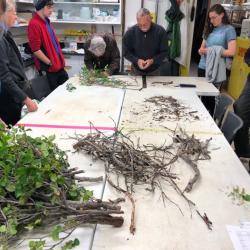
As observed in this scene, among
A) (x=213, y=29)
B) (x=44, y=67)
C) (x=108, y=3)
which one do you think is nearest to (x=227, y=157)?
(x=213, y=29)

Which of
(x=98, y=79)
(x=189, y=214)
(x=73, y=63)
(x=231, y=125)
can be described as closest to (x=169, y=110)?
(x=231, y=125)

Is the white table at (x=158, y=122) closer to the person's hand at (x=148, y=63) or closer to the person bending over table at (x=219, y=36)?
the person's hand at (x=148, y=63)

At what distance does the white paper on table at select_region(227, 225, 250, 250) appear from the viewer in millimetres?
993

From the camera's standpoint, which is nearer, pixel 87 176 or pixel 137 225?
pixel 137 225

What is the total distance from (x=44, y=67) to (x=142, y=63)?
1223 mm

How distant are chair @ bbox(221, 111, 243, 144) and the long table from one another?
129 mm

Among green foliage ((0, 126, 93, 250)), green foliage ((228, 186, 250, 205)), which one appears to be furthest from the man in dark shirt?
green foliage ((0, 126, 93, 250))

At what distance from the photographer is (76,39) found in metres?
5.23

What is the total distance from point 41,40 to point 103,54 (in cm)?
77

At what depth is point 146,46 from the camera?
135 inches

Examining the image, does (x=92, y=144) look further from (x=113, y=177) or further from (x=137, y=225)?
(x=137, y=225)

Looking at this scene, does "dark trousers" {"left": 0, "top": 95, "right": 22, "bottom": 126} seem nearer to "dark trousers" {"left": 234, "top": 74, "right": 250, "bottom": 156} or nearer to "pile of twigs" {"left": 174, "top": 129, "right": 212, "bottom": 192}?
"pile of twigs" {"left": 174, "top": 129, "right": 212, "bottom": 192}

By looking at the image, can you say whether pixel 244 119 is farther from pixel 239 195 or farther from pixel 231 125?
pixel 239 195

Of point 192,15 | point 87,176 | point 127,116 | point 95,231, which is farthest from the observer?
point 192,15
